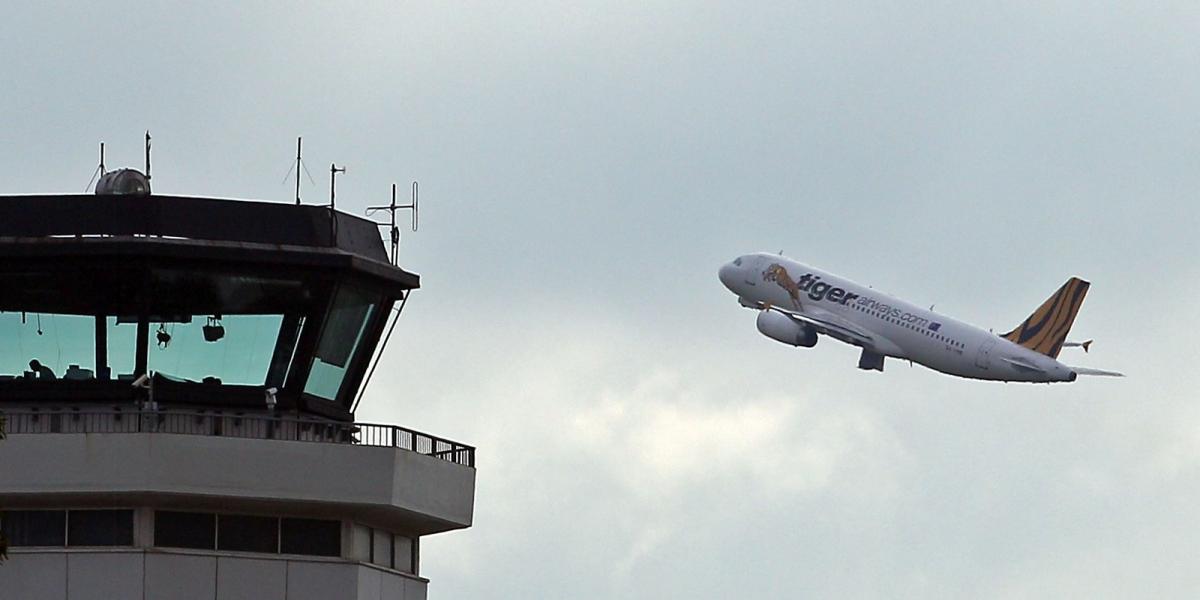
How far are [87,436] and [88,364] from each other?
202 cm

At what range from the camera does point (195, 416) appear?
37.2 m

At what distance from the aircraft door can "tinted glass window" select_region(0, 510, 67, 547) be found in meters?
119

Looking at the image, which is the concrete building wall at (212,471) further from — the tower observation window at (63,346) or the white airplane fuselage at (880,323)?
the white airplane fuselage at (880,323)

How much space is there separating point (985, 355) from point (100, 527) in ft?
390

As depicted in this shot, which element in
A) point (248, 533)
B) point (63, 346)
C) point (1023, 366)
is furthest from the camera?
point (1023, 366)

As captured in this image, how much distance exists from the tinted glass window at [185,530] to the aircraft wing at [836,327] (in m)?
122

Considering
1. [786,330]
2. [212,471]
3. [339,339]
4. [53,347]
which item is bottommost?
[212,471]

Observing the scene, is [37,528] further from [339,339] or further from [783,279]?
[783,279]

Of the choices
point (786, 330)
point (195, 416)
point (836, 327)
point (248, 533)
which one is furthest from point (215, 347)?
point (836, 327)

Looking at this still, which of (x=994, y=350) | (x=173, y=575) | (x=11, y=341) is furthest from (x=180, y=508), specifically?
(x=994, y=350)

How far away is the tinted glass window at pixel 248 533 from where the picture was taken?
1479 inches

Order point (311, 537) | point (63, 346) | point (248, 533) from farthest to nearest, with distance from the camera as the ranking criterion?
point (63, 346), point (311, 537), point (248, 533)

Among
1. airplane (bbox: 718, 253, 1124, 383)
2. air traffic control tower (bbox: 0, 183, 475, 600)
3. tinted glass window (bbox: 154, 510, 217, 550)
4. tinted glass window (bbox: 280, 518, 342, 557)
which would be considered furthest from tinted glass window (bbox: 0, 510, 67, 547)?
airplane (bbox: 718, 253, 1124, 383)

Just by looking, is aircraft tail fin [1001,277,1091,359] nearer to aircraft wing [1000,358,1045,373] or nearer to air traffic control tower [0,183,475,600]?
aircraft wing [1000,358,1045,373]
